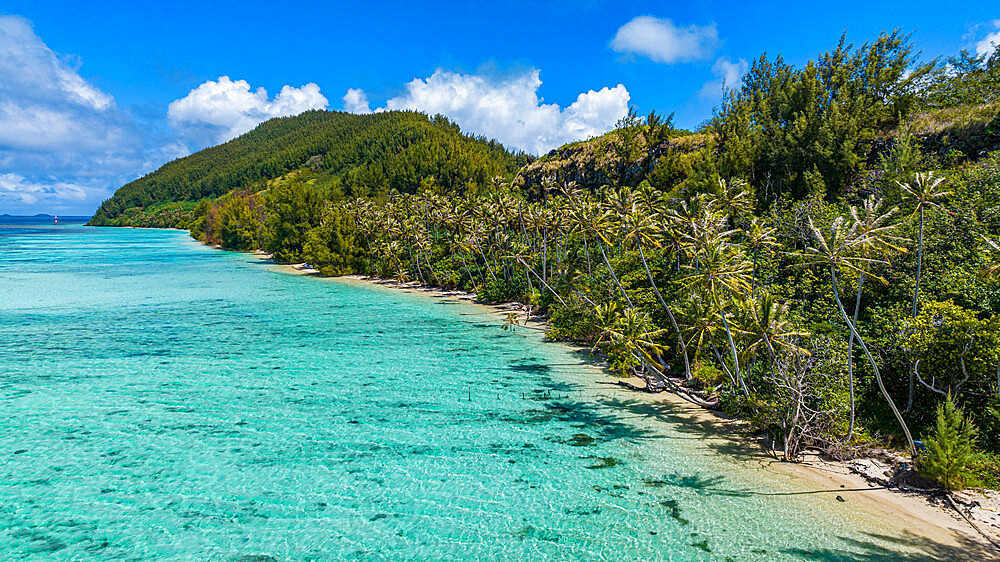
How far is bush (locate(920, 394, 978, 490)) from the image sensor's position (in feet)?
46.0

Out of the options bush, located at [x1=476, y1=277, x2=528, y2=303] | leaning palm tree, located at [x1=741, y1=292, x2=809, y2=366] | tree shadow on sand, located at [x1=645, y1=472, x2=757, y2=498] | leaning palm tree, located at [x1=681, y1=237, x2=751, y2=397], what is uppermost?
leaning palm tree, located at [x1=681, y1=237, x2=751, y2=397]

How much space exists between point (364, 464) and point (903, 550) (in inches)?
657

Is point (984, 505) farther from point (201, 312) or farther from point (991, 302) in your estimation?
point (201, 312)

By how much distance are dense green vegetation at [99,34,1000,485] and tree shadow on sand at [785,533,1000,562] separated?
9.12 ft

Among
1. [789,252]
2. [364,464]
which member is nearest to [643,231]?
[789,252]

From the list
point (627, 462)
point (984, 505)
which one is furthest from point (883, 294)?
point (627, 462)

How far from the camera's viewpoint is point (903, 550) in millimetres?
12281

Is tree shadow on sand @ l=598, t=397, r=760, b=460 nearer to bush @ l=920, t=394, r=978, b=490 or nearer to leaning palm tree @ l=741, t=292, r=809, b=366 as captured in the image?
leaning palm tree @ l=741, t=292, r=809, b=366

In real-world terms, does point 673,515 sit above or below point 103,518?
above

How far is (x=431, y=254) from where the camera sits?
221 ft

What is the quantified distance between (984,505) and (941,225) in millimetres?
16052

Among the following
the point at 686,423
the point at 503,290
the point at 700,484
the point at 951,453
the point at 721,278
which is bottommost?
the point at 700,484

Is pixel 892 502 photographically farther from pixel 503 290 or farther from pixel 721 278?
pixel 503 290

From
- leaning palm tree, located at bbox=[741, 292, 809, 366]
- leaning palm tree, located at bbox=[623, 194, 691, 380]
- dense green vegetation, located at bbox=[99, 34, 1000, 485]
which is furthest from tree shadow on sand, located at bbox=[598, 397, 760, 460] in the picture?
leaning palm tree, located at bbox=[741, 292, 809, 366]
